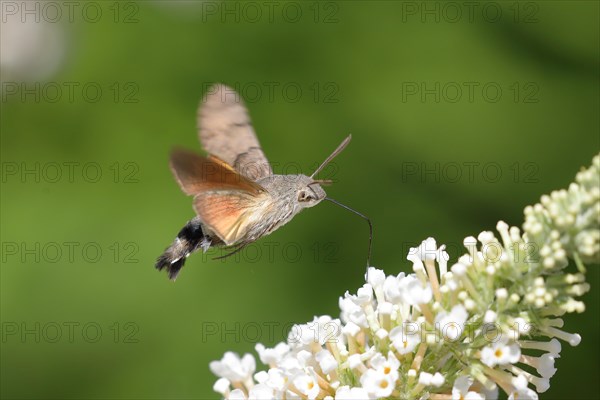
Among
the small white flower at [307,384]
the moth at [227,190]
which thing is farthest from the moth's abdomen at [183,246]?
the small white flower at [307,384]

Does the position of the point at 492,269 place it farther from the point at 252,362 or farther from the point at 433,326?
the point at 252,362

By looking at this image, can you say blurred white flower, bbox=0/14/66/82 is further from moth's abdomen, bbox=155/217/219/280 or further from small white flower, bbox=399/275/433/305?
small white flower, bbox=399/275/433/305

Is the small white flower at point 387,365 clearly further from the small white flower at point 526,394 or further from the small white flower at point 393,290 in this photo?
the small white flower at point 526,394

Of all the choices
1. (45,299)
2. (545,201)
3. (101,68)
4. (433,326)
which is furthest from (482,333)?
(101,68)

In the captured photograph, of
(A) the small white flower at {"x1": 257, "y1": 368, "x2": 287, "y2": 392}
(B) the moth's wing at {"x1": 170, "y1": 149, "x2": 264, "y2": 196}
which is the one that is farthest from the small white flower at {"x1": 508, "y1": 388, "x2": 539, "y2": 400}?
(B) the moth's wing at {"x1": 170, "y1": 149, "x2": 264, "y2": 196}

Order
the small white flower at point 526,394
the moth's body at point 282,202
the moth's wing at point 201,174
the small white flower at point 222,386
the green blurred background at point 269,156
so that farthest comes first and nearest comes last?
the green blurred background at point 269,156, the moth's body at point 282,202, the small white flower at point 222,386, the moth's wing at point 201,174, the small white flower at point 526,394

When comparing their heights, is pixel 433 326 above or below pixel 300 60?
below
